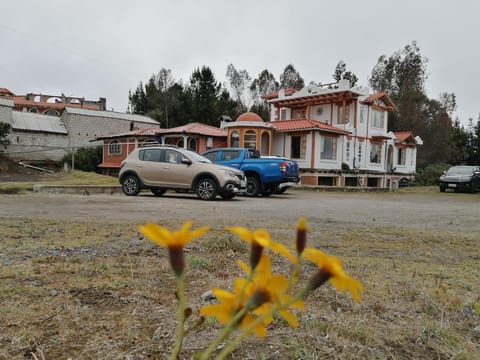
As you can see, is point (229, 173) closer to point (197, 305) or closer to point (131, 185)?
point (131, 185)

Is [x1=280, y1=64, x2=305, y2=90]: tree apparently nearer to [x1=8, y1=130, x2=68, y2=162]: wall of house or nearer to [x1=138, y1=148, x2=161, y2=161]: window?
[x1=8, y1=130, x2=68, y2=162]: wall of house

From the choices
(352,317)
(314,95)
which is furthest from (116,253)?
(314,95)

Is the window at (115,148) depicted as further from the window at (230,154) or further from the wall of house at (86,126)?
the window at (230,154)

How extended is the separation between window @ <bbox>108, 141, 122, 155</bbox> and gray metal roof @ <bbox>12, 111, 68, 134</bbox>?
7143 mm

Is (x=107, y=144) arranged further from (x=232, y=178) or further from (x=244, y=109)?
(x=244, y=109)

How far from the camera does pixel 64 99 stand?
61.6 metres

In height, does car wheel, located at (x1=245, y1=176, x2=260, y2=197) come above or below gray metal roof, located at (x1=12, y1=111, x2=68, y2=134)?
below

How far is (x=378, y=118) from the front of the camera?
1179 inches

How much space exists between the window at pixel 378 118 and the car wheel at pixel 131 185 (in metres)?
21.8

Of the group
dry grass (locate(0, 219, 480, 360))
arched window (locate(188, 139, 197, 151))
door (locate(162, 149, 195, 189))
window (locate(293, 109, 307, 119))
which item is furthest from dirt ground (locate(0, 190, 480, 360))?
window (locate(293, 109, 307, 119))

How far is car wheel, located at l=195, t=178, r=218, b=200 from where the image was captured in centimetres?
1141

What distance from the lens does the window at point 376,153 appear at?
29.6 m

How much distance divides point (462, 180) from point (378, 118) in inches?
371

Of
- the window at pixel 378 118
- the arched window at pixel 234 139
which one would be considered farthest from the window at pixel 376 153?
the arched window at pixel 234 139
